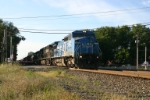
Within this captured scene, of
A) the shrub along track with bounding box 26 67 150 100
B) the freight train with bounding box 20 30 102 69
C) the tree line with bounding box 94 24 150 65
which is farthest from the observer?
the tree line with bounding box 94 24 150 65

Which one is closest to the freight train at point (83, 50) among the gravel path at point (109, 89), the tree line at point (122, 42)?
the gravel path at point (109, 89)

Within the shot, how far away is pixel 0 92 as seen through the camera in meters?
8.25

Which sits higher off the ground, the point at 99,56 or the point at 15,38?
the point at 15,38

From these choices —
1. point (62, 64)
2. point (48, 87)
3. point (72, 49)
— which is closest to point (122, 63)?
point (62, 64)

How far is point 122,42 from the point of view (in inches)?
3376

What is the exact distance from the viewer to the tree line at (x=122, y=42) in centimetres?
7412

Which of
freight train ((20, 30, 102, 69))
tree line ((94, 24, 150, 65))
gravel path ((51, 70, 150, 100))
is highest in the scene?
tree line ((94, 24, 150, 65))

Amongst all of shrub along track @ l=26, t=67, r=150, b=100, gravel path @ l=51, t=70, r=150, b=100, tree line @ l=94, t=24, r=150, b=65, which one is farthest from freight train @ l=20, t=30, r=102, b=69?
tree line @ l=94, t=24, r=150, b=65

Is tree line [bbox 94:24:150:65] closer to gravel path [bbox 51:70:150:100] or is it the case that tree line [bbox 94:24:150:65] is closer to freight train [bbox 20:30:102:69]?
freight train [bbox 20:30:102:69]

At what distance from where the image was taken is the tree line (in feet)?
243

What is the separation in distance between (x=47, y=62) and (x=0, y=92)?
3517 centimetres

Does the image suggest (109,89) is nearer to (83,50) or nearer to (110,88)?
(110,88)

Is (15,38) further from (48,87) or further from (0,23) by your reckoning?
(48,87)

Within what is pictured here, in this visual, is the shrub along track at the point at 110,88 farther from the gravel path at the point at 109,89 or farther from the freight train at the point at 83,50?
the freight train at the point at 83,50
